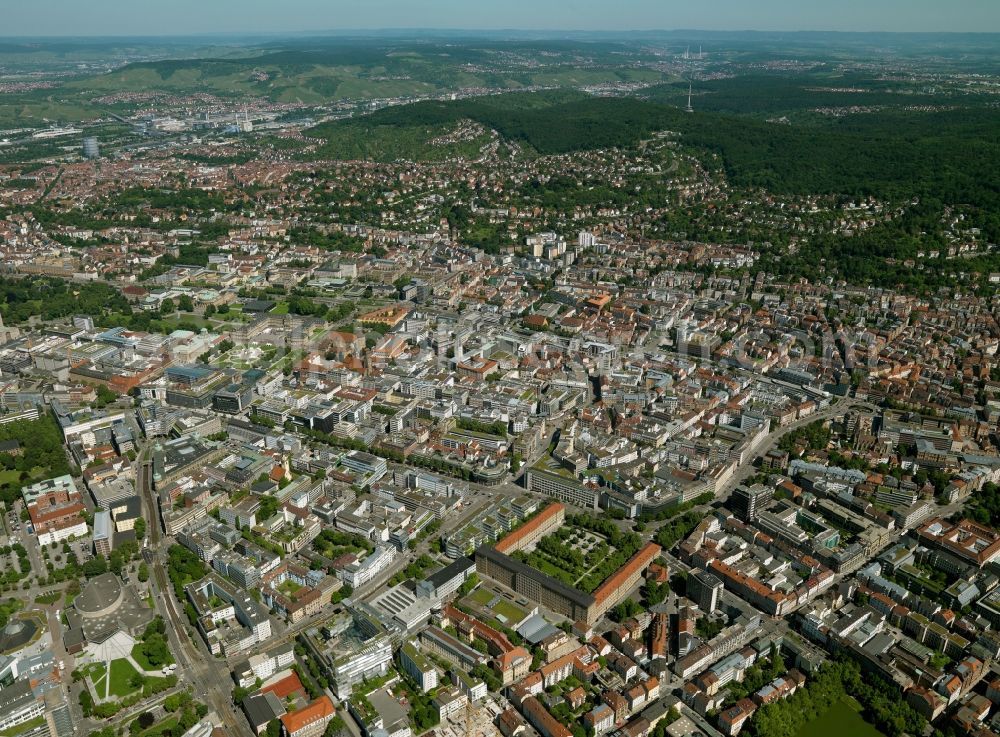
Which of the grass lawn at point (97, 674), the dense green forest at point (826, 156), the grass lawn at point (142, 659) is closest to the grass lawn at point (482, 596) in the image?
the grass lawn at point (142, 659)

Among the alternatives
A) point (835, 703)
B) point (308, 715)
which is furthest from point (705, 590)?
point (308, 715)

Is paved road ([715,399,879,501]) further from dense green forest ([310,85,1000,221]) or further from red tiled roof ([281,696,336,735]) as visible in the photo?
dense green forest ([310,85,1000,221])

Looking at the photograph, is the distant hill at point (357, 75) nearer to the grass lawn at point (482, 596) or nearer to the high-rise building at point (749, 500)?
the high-rise building at point (749, 500)

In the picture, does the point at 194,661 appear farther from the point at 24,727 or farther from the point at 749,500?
the point at 749,500

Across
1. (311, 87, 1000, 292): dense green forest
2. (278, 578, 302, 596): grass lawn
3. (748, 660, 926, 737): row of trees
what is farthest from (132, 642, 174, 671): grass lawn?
(311, 87, 1000, 292): dense green forest

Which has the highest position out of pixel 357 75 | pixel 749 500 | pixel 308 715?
pixel 357 75

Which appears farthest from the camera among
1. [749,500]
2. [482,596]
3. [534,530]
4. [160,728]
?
[749,500]
